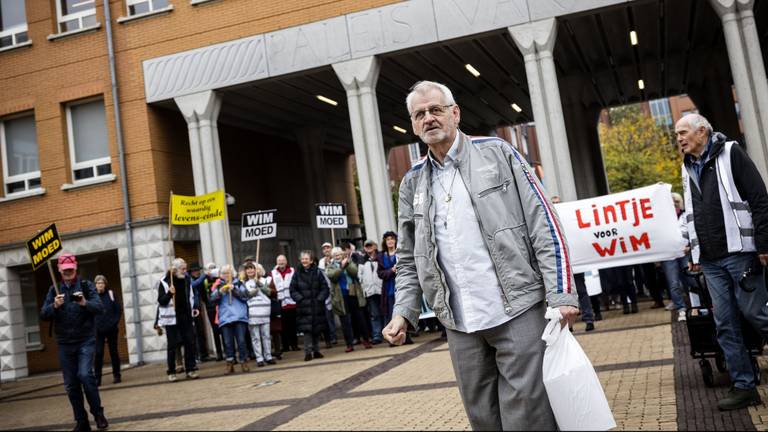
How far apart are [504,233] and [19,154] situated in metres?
21.4

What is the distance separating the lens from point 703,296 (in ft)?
23.2

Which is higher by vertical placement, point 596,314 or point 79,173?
point 79,173

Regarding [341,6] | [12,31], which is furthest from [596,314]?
[12,31]

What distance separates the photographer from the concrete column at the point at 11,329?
20359 mm

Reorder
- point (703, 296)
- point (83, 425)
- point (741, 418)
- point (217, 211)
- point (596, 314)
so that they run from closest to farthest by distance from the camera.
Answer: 1. point (741, 418)
2. point (703, 296)
3. point (83, 425)
4. point (596, 314)
5. point (217, 211)

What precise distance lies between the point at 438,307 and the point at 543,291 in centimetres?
50

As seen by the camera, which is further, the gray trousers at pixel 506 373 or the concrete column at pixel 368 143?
the concrete column at pixel 368 143

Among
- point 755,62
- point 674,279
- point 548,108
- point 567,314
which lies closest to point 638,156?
point 755,62

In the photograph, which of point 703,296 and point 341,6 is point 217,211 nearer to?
point 341,6

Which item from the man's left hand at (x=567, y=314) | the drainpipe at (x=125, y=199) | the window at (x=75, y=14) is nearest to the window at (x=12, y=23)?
the window at (x=75, y=14)

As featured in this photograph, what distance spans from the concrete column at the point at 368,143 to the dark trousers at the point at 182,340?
6271 millimetres

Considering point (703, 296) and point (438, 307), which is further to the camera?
point (703, 296)

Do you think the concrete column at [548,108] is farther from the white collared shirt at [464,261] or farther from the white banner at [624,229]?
the white collared shirt at [464,261]

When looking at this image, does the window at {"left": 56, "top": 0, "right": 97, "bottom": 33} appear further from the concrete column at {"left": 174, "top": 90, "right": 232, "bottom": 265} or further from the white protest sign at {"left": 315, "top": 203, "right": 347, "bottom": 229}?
the white protest sign at {"left": 315, "top": 203, "right": 347, "bottom": 229}
